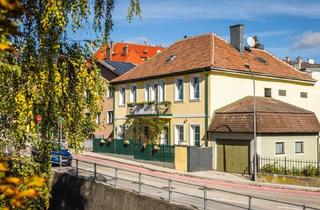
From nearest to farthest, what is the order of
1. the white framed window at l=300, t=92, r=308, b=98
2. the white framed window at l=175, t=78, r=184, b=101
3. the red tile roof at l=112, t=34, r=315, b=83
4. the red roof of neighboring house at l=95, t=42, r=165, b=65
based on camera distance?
the red tile roof at l=112, t=34, r=315, b=83 < the white framed window at l=175, t=78, r=184, b=101 < the white framed window at l=300, t=92, r=308, b=98 < the red roof of neighboring house at l=95, t=42, r=165, b=65

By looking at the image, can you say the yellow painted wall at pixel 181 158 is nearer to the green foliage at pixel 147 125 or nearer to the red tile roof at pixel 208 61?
the green foliage at pixel 147 125

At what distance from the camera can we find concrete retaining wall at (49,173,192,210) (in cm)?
1606

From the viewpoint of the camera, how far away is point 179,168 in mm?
29016

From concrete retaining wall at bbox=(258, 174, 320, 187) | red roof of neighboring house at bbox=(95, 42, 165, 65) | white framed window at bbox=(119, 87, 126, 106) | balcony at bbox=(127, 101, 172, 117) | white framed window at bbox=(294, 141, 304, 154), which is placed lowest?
concrete retaining wall at bbox=(258, 174, 320, 187)

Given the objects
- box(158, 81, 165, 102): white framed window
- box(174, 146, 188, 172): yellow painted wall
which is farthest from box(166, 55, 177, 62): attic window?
box(174, 146, 188, 172): yellow painted wall

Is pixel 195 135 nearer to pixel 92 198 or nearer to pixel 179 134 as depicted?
pixel 179 134

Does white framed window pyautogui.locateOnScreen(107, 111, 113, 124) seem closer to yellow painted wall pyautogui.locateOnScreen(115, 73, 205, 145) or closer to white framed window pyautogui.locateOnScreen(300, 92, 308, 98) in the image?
yellow painted wall pyautogui.locateOnScreen(115, 73, 205, 145)

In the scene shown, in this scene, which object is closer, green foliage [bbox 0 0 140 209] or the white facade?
green foliage [bbox 0 0 140 209]

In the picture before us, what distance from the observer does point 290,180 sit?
23969 mm

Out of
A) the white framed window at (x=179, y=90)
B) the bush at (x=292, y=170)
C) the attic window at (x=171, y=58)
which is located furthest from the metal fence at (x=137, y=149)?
the attic window at (x=171, y=58)

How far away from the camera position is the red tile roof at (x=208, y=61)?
32.3 metres

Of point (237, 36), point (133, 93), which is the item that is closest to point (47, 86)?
point (237, 36)

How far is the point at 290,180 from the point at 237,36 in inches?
584

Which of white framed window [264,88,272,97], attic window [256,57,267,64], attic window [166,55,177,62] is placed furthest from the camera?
attic window [166,55,177,62]
